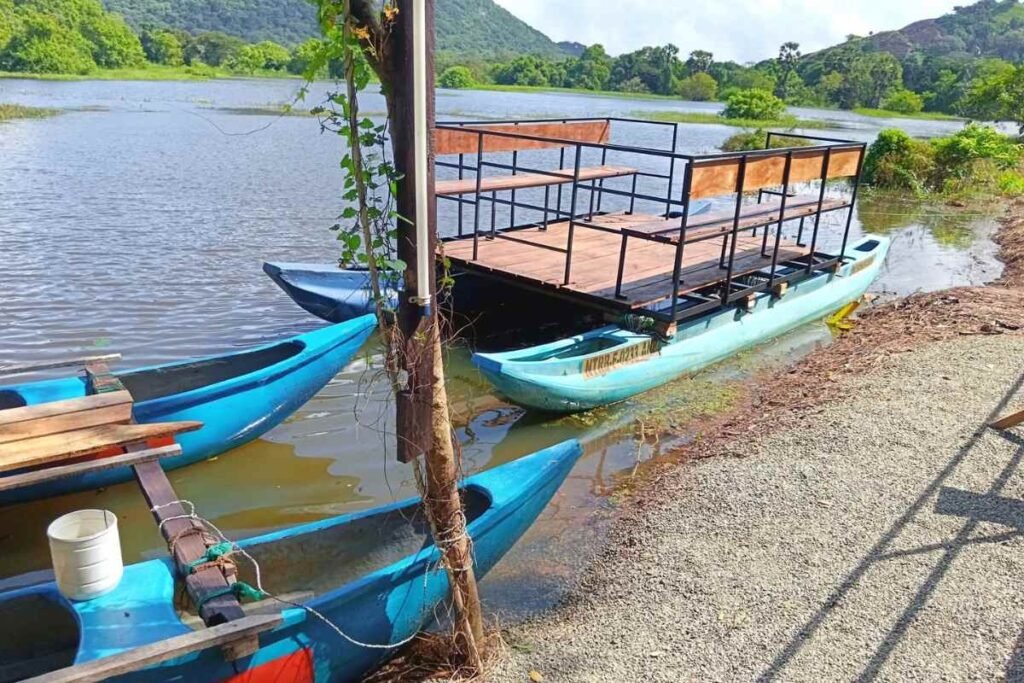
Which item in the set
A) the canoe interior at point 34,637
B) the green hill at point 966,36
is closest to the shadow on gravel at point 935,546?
the canoe interior at point 34,637

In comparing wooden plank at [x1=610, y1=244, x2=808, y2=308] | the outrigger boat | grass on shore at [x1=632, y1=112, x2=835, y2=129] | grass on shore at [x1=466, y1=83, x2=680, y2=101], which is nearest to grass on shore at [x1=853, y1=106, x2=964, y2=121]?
grass on shore at [x1=632, y1=112, x2=835, y2=129]

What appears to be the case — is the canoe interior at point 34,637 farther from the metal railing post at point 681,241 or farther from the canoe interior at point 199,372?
the metal railing post at point 681,241

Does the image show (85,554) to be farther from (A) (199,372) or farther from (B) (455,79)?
(B) (455,79)

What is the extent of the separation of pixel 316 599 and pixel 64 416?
2.57 meters

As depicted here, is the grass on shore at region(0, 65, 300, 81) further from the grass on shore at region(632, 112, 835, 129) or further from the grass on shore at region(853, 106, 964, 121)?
the grass on shore at region(853, 106, 964, 121)

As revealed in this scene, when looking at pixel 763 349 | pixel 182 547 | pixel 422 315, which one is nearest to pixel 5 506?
pixel 182 547

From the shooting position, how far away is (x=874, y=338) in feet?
30.6

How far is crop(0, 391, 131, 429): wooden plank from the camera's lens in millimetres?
4898

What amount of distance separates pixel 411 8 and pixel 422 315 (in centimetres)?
116

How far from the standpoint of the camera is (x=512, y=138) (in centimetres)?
945

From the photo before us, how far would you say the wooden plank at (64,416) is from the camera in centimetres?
480

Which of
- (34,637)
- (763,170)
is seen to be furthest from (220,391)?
(763,170)

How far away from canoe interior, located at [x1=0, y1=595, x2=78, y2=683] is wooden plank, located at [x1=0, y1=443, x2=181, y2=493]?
2.84 feet

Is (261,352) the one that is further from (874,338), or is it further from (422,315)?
(874,338)
